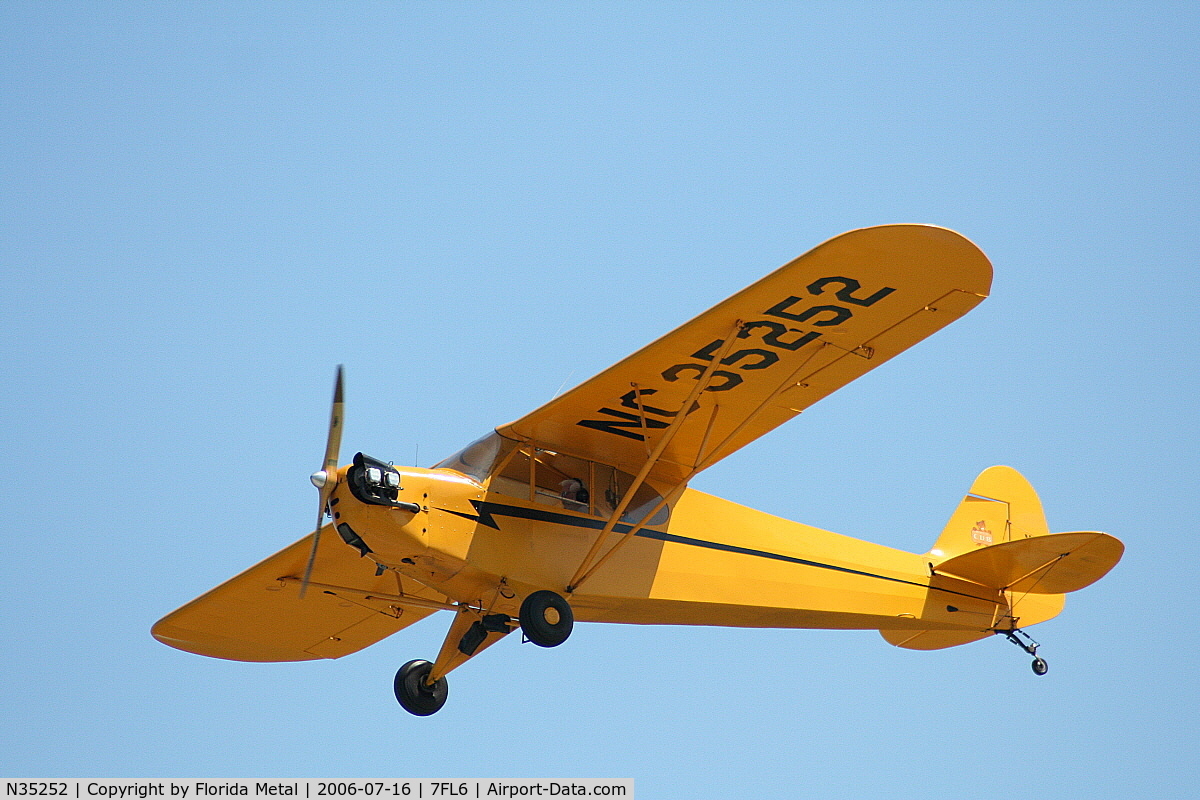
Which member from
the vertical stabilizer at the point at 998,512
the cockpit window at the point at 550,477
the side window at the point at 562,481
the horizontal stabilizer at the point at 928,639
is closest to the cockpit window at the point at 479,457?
the cockpit window at the point at 550,477

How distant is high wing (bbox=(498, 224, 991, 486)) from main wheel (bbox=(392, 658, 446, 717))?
231 centimetres

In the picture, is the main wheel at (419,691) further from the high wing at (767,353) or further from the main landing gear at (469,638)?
the high wing at (767,353)

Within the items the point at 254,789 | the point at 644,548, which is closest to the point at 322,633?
the point at 254,789

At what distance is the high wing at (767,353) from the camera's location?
968 centimetres

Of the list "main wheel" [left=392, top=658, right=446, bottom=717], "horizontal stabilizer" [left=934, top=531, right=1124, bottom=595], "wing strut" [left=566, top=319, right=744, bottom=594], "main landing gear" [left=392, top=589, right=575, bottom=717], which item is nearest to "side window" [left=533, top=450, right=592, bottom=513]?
"wing strut" [left=566, top=319, right=744, bottom=594]

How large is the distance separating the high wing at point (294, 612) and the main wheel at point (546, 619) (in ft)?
5.83

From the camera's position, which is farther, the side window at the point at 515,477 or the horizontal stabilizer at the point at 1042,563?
the horizontal stabilizer at the point at 1042,563

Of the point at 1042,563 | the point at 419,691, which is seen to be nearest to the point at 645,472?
the point at 419,691

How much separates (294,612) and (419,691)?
2285mm

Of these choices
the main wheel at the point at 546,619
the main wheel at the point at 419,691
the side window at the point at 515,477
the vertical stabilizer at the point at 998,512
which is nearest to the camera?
the main wheel at the point at 546,619

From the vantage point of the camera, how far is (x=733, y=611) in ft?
39.6

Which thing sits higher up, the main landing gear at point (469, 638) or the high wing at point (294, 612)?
the high wing at point (294, 612)
